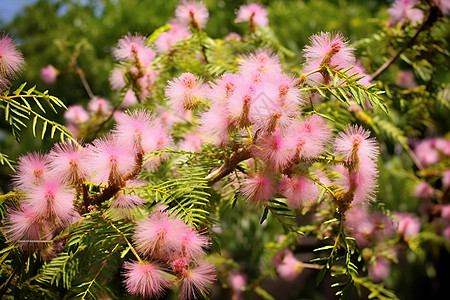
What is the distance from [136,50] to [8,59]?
0.19 metres

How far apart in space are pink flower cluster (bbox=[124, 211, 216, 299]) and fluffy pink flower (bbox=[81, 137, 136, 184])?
0.06 metres

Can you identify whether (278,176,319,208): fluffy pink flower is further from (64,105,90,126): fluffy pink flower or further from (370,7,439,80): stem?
(64,105,90,126): fluffy pink flower

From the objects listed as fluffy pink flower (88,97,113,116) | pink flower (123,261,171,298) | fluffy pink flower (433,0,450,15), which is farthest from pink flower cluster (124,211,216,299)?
fluffy pink flower (433,0,450,15)

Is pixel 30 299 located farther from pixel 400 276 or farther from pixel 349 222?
pixel 400 276

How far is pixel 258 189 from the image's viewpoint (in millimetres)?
419

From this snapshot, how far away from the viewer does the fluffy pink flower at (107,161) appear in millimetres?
391

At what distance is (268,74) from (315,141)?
9 centimetres

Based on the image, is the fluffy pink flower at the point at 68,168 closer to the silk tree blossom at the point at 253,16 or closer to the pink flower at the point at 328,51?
the pink flower at the point at 328,51

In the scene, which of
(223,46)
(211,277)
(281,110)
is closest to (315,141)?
(281,110)

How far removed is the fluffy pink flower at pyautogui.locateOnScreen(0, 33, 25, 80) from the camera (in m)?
0.41

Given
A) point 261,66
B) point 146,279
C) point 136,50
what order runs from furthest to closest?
point 136,50
point 261,66
point 146,279

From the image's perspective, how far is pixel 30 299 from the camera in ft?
1.54

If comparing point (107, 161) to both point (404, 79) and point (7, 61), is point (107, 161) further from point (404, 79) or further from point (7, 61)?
point (404, 79)

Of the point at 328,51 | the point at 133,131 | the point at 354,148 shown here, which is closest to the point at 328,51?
the point at 328,51
